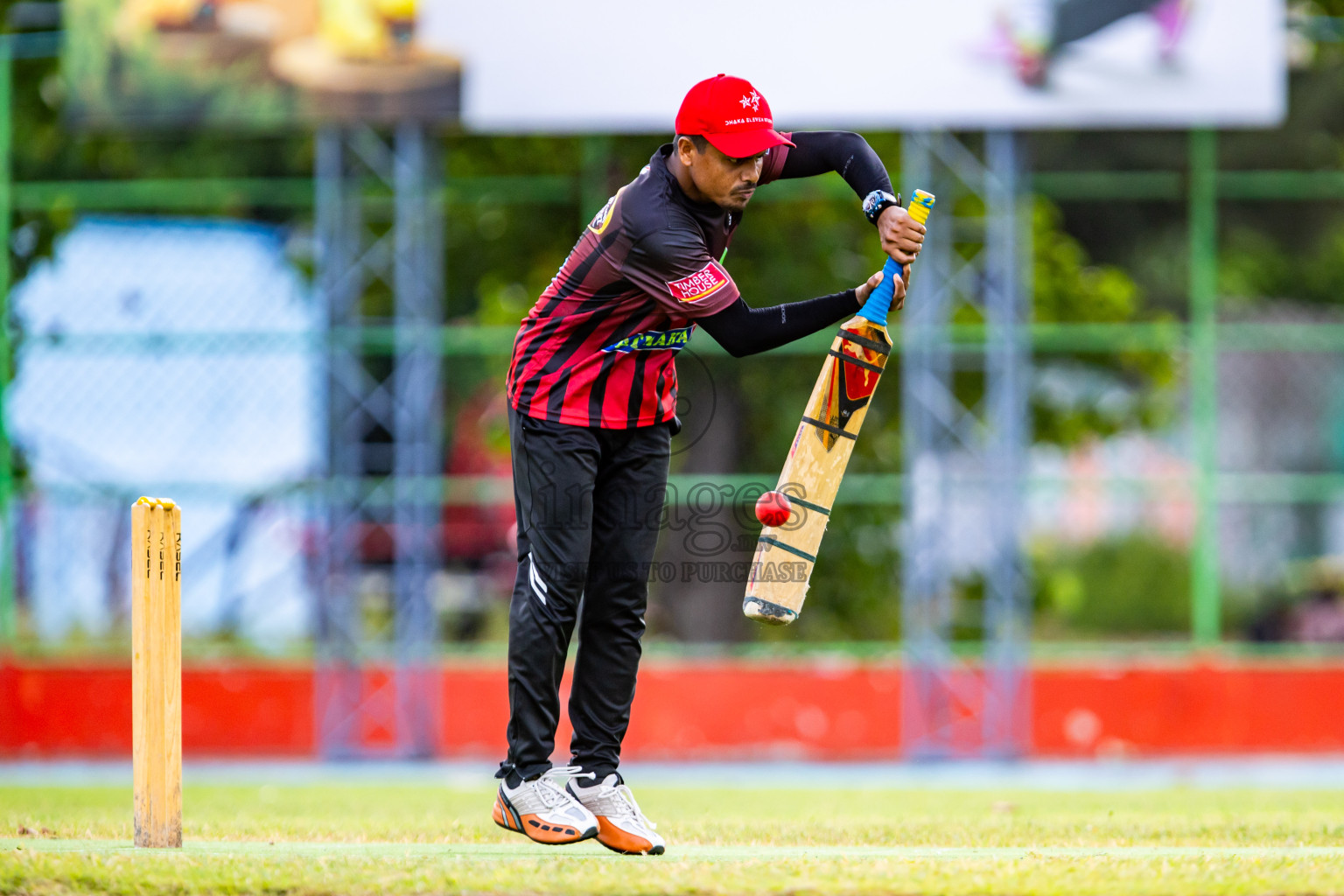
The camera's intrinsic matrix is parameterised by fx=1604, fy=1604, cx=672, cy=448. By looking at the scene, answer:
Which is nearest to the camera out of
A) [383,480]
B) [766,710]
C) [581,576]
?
[581,576]

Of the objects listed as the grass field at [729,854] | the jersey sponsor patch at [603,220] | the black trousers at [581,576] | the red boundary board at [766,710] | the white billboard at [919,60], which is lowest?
the red boundary board at [766,710]

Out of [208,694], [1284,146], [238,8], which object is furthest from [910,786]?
[1284,146]

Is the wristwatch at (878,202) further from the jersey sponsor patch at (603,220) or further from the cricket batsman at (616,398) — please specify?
the jersey sponsor patch at (603,220)

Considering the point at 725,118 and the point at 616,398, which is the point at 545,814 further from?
the point at 725,118

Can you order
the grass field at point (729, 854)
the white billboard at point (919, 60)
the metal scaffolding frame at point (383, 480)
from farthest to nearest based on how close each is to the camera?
the metal scaffolding frame at point (383, 480) → the white billboard at point (919, 60) → the grass field at point (729, 854)

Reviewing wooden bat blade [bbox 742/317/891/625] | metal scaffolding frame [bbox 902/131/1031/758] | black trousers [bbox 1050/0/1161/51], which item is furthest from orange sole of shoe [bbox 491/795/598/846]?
black trousers [bbox 1050/0/1161/51]

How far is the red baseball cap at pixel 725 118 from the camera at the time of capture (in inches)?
172

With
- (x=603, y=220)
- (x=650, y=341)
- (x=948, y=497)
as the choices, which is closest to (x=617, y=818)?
(x=650, y=341)

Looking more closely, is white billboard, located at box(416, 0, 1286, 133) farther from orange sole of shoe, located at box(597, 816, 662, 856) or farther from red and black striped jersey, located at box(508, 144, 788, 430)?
orange sole of shoe, located at box(597, 816, 662, 856)

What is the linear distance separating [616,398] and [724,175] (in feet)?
2.31

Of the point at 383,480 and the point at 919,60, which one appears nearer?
the point at 919,60

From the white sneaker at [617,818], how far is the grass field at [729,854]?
0.06 m

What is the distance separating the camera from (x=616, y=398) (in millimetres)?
4605

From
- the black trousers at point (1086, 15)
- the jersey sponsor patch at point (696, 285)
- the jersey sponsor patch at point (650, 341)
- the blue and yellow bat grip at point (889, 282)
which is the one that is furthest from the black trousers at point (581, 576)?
the black trousers at point (1086, 15)
